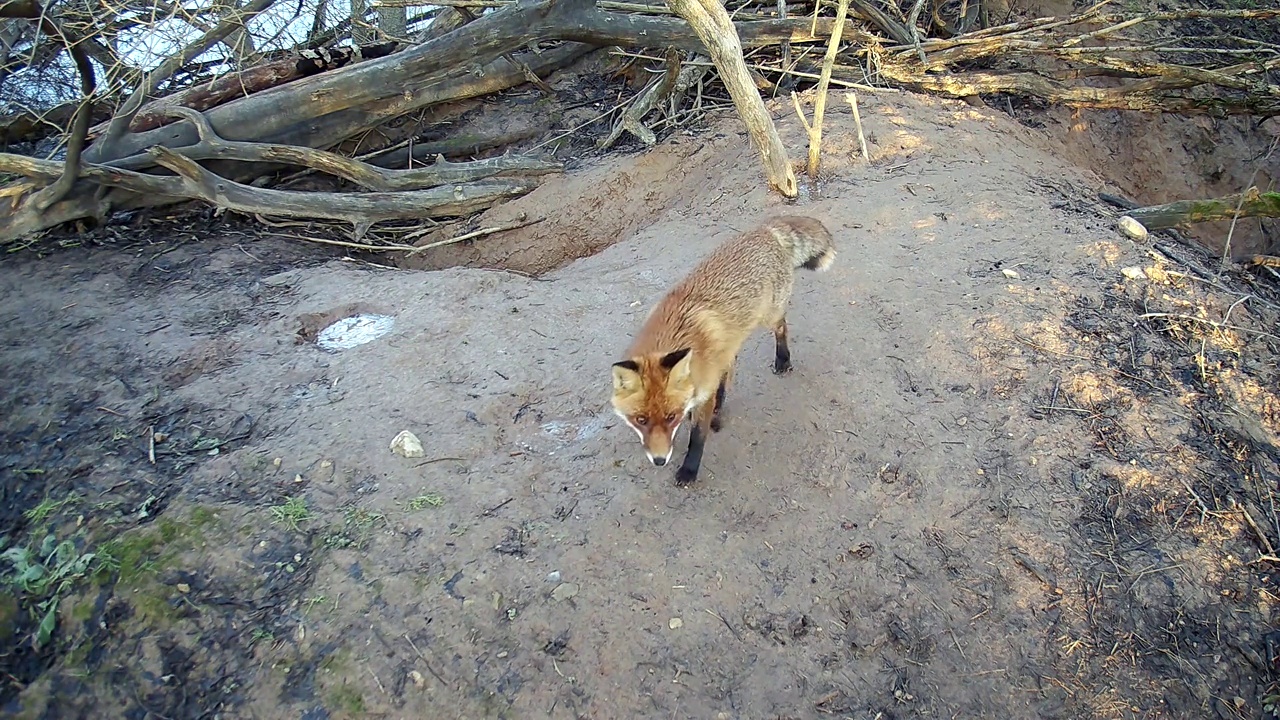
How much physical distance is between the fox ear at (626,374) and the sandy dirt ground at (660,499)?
2.34 feet

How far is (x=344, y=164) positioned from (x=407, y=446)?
4.52 metres

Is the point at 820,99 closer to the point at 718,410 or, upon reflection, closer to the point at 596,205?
the point at 596,205

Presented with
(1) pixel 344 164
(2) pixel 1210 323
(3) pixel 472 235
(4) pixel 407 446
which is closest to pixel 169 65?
(1) pixel 344 164

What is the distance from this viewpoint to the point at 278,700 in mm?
2873

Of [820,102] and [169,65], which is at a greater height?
[169,65]

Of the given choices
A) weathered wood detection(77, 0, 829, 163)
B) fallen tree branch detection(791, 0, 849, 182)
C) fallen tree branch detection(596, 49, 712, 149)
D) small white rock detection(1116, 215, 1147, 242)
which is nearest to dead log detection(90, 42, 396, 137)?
weathered wood detection(77, 0, 829, 163)

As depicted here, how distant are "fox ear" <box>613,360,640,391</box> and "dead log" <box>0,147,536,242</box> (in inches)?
194

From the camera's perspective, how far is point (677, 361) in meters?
3.25

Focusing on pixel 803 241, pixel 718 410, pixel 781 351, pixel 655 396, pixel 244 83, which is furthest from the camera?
pixel 244 83

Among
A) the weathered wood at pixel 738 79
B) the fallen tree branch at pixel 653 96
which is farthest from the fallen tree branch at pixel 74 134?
the weathered wood at pixel 738 79

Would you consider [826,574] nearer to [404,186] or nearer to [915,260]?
[915,260]

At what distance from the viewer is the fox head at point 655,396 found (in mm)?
3318

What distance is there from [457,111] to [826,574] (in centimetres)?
752

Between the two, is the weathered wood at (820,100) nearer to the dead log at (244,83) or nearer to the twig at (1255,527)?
the twig at (1255,527)
